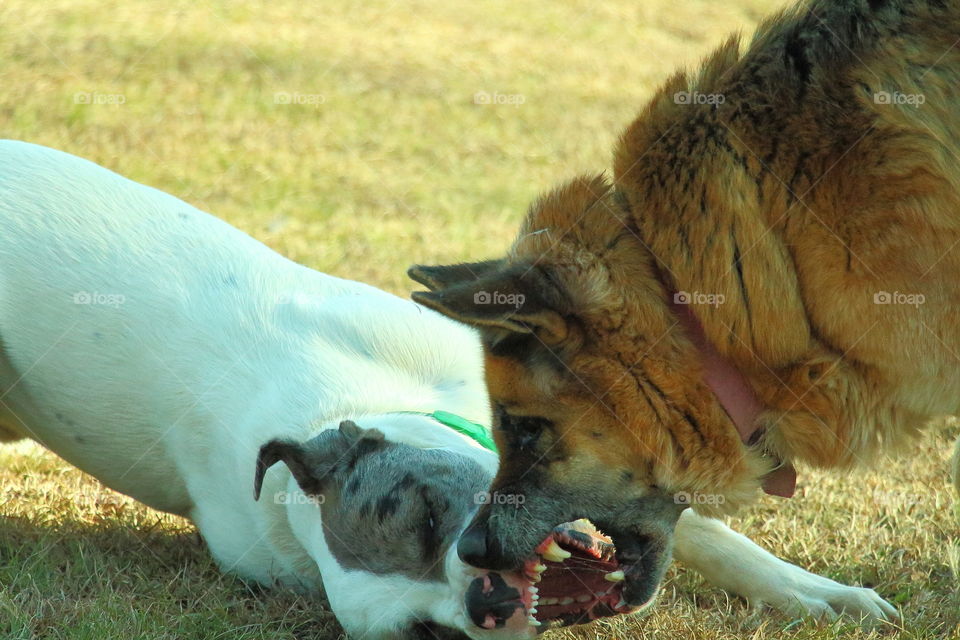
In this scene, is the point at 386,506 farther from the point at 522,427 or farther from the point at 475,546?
the point at 522,427

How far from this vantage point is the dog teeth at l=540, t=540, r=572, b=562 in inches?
132

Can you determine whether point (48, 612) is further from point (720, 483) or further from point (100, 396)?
point (720, 483)

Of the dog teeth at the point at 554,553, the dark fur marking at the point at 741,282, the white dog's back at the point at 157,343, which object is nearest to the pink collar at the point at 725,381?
the dark fur marking at the point at 741,282

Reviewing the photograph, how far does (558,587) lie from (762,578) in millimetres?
951

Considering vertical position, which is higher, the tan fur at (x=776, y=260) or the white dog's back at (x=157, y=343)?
the tan fur at (x=776, y=260)

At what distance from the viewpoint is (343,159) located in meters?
10.1

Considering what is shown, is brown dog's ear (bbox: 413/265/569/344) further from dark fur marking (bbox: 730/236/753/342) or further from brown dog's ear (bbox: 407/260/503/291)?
dark fur marking (bbox: 730/236/753/342)

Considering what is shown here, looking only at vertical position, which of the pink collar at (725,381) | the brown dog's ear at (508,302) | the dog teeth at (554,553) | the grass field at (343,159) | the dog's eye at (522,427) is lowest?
the grass field at (343,159)

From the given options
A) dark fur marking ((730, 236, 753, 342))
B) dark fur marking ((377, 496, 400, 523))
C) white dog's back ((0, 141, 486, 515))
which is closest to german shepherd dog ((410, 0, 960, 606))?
dark fur marking ((730, 236, 753, 342))

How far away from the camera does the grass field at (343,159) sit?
3.98m

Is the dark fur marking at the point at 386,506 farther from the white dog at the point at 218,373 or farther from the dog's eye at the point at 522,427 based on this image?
the dog's eye at the point at 522,427

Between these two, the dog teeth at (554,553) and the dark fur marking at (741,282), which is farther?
the dog teeth at (554,553)

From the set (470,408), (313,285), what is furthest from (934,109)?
(313,285)

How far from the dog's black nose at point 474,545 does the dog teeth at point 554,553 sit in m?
0.18
